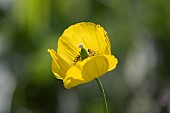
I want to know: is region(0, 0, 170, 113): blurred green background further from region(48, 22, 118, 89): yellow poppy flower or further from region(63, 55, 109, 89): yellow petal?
region(63, 55, 109, 89): yellow petal

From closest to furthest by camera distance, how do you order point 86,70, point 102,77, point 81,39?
1. point 86,70
2. point 81,39
3. point 102,77

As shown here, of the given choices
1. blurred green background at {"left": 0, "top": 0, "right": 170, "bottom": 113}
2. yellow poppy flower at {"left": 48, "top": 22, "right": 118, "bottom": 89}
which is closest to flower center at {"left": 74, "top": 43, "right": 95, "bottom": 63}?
yellow poppy flower at {"left": 48, "top": 22, "right": 118, "bottom": 89}

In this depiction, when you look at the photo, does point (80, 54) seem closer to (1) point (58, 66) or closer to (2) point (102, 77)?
(1) point (58, 66)

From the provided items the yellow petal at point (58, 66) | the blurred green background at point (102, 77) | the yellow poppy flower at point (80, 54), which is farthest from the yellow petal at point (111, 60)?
the blurred green background at point (102, 77)

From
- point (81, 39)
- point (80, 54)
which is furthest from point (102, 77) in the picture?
point (80, 54)

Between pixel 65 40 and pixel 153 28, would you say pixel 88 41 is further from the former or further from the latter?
pixel 153 28

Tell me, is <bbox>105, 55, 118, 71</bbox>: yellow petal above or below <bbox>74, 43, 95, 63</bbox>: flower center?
below

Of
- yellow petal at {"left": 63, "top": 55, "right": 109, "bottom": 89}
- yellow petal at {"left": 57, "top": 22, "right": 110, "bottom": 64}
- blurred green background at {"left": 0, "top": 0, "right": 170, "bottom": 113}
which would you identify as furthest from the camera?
blurred green background at {"left": 0, "top": 0, "right": 170, "bottom": 113}
